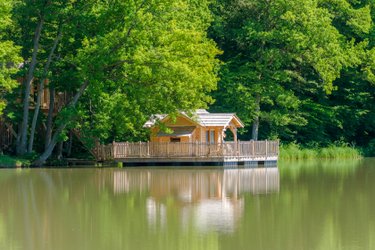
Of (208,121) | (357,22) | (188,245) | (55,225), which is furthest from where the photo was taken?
(357,22)

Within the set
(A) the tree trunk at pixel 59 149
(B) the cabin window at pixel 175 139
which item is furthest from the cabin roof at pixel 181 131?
(A) the tree trunk at pixel 59 149

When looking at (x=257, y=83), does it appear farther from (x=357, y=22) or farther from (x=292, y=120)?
(x=357, y=22)

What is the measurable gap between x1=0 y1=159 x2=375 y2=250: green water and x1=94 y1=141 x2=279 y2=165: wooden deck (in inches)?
182

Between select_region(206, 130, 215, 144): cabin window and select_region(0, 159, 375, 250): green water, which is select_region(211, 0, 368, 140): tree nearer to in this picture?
select_region(206, 130, 215, 144): cabin window

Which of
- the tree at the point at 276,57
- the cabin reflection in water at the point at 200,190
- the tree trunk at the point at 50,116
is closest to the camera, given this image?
→ the cabin reflection in water at the point at 200,190

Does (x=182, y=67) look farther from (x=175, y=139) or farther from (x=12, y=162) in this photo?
(x=12, y=162)

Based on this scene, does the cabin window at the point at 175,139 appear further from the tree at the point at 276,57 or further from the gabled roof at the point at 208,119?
the tree at the point at 276,57

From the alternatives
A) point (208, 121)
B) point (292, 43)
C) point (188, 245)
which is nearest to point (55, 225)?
point (188, 245)

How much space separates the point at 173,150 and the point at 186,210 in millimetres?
19209

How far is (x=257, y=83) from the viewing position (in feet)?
170

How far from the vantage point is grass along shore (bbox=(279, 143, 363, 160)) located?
50.9 m

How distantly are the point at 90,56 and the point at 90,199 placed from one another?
15.4 metres

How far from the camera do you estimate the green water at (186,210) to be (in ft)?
60.1

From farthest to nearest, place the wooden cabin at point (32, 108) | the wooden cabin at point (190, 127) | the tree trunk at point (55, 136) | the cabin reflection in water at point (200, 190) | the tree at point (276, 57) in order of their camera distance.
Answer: the tree at point (276, 57) < the wooden cabin at point (32, 108) < the wooden cabin at point (190, 127) < the tree trunk at point (55, 136) < the cabin reflection in water at point (200, 190)
